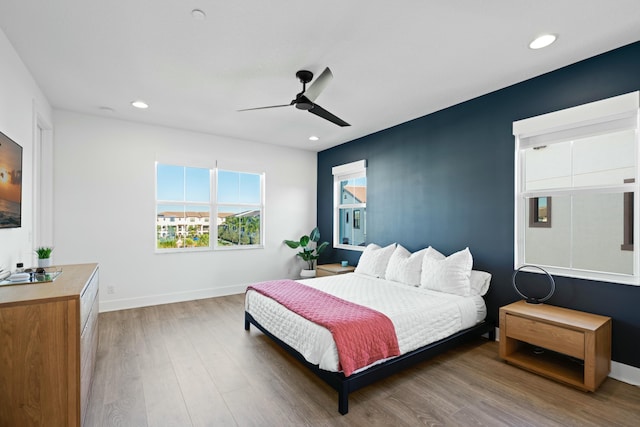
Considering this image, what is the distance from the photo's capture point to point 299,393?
236 cm

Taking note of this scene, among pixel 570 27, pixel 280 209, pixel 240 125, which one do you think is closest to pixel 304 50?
pixel 570 27

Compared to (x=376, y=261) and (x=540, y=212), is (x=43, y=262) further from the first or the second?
(x=540, y=212)

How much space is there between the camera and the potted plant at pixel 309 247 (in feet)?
19.0

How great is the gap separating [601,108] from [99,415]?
4516 mm

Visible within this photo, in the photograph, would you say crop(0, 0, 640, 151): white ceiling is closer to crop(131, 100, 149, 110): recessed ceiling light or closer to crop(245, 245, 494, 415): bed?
crop(131, 100, 149, 110): recessed ceiling light

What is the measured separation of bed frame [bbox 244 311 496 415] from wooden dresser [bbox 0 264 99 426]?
4.95ft

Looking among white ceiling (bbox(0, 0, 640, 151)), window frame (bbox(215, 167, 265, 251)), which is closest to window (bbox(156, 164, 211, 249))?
window frame (bbox(215, 167, 265, 251))

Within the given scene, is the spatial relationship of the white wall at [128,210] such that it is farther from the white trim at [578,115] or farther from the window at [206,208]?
the white trim at [578,115]

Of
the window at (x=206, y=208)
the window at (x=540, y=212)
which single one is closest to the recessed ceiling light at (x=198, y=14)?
the window at (x=206, y=208)

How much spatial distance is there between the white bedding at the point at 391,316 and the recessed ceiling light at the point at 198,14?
93.7 inches

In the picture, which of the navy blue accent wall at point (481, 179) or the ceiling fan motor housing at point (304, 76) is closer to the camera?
the navy blue accent wall at point (481, 179)

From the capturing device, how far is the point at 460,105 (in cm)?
377

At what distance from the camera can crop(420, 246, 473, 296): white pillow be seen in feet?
10.8

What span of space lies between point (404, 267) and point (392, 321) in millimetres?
1456
